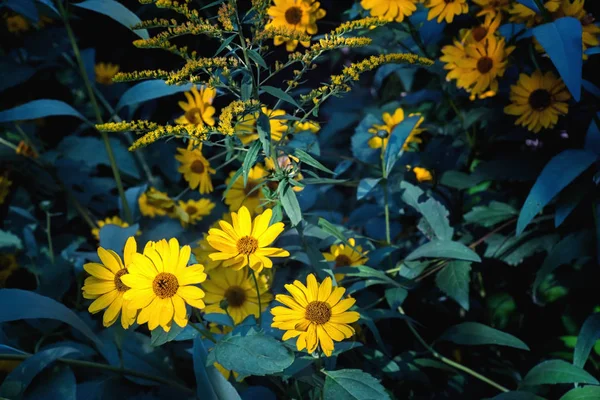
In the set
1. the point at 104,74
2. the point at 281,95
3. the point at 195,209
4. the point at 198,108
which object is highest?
the point at 281,95

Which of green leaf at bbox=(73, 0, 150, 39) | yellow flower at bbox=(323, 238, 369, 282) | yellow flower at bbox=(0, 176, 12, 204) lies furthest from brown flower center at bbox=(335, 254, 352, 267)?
yellow flower at bbox=(0, 176, 12, 204)

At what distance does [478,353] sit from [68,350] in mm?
844

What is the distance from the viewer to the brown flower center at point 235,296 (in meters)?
0.98

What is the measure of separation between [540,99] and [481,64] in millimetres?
131

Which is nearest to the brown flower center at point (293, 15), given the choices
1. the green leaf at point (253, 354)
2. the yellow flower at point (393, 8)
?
the yellow flower at point (393, 8)

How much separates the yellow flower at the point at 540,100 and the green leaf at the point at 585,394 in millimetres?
457

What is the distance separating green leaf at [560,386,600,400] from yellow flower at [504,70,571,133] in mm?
457

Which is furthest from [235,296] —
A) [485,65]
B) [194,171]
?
[485,65]

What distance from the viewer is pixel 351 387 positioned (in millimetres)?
787

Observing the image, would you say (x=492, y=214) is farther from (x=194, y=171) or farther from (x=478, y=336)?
(x=194, y=171)

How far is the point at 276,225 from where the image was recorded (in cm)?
79

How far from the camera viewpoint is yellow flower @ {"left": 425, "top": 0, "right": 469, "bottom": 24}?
1.14m

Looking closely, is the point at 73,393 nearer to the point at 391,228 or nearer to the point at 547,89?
the point at 391,228

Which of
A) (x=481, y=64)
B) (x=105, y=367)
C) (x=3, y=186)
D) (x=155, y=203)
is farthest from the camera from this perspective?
(x=3, y=186)
